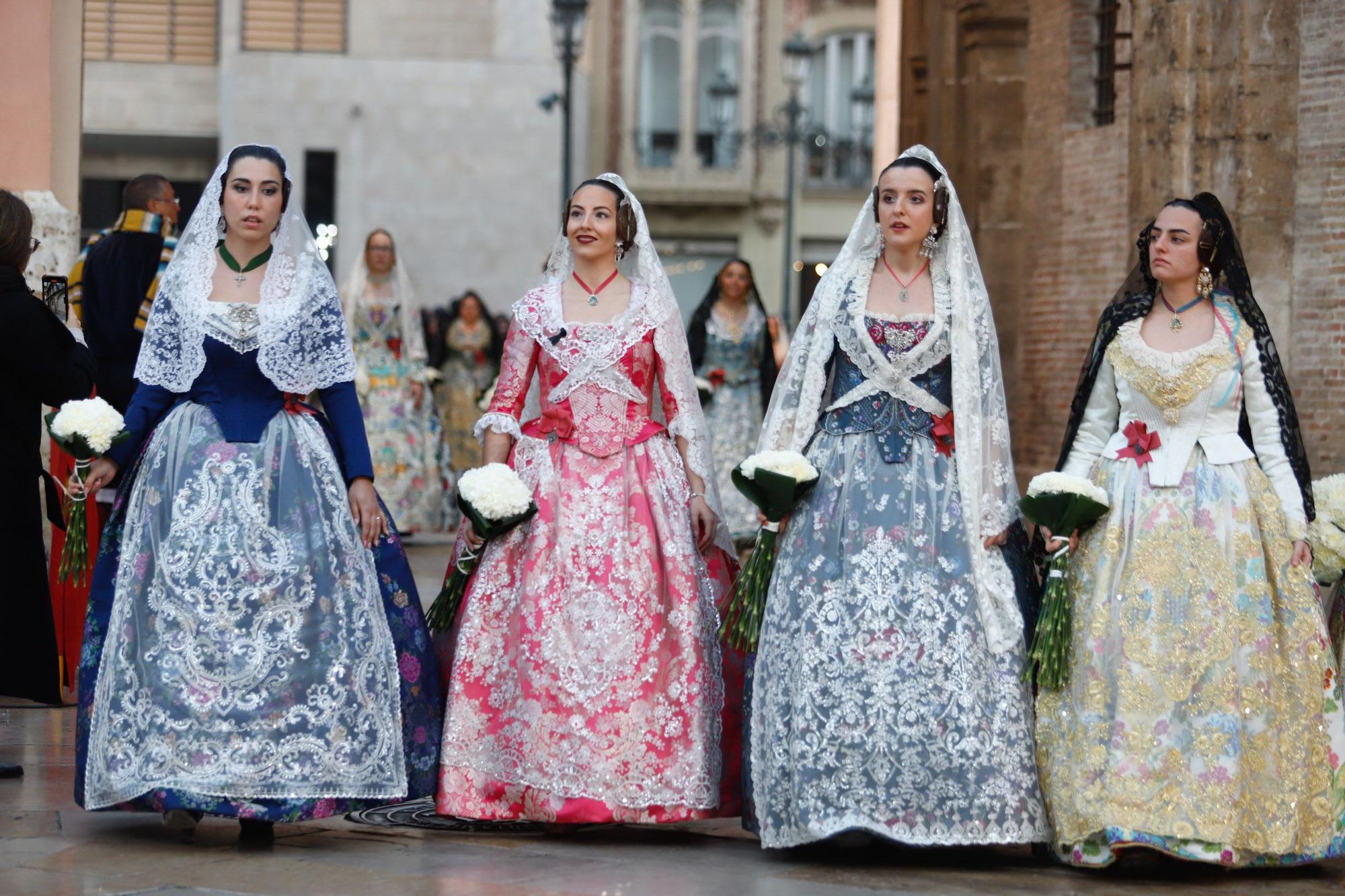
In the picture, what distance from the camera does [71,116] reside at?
38.2ft

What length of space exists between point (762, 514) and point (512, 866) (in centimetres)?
133

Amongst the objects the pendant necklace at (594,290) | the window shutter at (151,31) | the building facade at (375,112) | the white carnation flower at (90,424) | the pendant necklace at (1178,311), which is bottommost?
the white carnation flower at (90,424)

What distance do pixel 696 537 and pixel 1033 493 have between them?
108 centimetres

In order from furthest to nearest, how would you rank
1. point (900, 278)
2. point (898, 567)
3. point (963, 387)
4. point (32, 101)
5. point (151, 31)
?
point (151, 31)
point (32, 101)
point (900, 278)
point (963, 387)
point (898, 567)

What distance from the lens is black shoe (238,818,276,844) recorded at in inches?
249

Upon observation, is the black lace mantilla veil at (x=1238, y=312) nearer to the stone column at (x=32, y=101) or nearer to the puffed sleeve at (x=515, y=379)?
the puffed sleeve at (x=515, y=379)

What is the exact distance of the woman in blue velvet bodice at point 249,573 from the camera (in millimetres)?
6137

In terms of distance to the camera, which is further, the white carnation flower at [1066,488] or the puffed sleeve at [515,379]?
the puffed sleeve at [515,379]

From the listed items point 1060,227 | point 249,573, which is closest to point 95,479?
point 249,573

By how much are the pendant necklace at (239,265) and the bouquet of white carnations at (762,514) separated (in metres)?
1.62

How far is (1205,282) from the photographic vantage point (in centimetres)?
665

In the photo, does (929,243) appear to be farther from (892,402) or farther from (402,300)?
(402,300)

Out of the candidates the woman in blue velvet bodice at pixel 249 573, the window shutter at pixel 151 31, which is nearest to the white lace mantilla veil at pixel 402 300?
the woman in blue velvet bodice at pixel 249 573

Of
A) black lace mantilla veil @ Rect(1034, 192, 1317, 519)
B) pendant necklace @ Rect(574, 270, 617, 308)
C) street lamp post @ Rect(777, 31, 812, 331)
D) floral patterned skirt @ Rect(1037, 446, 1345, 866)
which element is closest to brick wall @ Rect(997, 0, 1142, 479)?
black lace mantilla veil @ Rect(1034, 192, 1317, 519)
